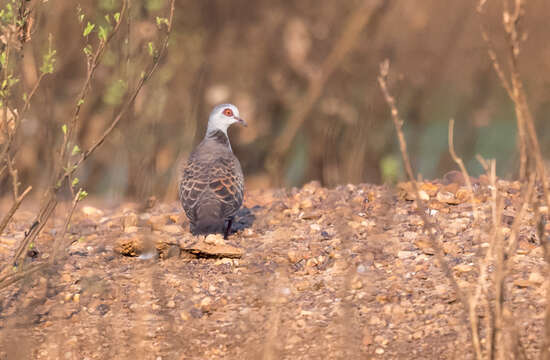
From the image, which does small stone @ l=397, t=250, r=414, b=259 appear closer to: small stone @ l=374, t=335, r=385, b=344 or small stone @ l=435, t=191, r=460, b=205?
small stone @ l=435, t=191, r=460, b=205

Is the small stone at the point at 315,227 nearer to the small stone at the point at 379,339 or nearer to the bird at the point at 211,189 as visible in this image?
the bird at the point at 211,189

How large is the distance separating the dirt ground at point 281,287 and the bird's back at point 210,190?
6.4 inches

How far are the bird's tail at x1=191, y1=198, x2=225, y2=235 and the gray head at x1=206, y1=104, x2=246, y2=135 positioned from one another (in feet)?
3.63

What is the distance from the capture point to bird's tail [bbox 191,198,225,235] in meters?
5.93

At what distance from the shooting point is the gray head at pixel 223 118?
6.98m

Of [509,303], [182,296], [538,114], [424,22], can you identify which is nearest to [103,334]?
[182,296]

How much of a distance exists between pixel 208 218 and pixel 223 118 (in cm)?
134

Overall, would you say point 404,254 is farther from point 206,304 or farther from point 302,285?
point 206,304

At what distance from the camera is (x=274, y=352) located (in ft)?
13.7

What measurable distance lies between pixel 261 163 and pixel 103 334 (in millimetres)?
5002

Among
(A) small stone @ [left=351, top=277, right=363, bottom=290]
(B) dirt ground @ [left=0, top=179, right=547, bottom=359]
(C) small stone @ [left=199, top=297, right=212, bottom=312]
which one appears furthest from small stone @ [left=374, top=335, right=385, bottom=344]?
(C) small stone @ [left=199, top=297, right=212, bottom=312]

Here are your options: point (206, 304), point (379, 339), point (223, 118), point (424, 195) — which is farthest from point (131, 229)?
point (379, 339)

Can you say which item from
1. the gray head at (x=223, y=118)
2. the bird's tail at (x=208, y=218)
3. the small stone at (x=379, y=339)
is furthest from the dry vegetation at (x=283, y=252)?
the gray head at (x=223, y=118)

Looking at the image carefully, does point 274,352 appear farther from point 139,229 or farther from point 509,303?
point 139,229
